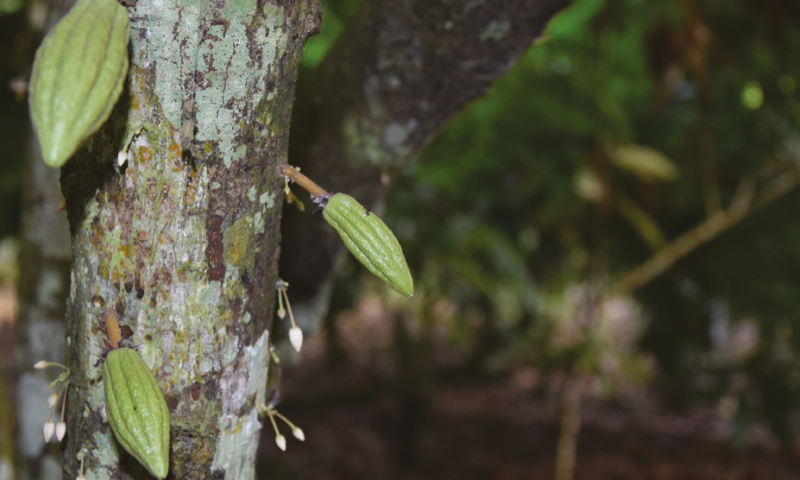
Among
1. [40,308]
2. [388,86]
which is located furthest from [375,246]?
[40,308]

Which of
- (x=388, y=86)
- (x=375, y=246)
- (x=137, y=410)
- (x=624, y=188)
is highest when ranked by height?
(x=624, y=188)

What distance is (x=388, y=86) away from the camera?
0.79 meters

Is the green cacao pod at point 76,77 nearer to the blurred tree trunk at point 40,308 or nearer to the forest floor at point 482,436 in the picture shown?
the blurred tree trunk at point 40,308

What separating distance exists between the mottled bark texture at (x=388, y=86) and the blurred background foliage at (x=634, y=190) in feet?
2.80

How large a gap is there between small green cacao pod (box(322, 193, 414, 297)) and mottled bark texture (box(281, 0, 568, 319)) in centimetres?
32

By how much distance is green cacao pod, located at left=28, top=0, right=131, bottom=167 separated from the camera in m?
0.36

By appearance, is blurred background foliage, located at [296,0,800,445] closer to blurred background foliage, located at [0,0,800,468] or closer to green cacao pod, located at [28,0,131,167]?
blurred background foliage, located at [0,0,800,468]

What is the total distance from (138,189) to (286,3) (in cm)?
16

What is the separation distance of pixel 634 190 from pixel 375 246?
220 cm

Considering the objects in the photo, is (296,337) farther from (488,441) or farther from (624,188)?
(488,441)

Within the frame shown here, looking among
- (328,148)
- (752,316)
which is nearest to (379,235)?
(328,148)

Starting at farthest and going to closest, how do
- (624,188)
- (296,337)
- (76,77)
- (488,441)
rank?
(488,441) → (624,188) → (296,337) → (76,77)

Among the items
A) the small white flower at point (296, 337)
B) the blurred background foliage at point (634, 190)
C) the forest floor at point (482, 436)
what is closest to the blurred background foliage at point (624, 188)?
the blurred background foliage at point (634, 190)

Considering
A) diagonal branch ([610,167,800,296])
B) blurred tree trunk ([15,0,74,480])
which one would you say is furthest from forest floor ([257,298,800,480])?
blurred tree trunk ([15,0,74,480])
